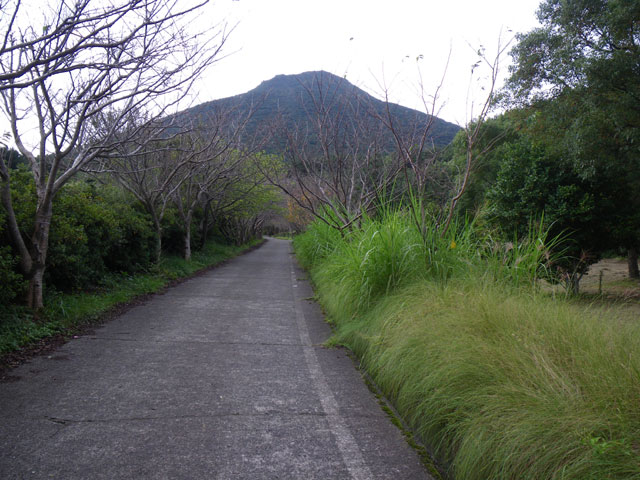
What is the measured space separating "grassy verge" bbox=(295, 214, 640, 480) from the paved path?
358mm

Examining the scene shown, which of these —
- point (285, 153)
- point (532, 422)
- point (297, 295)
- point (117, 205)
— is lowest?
point (297, 295)

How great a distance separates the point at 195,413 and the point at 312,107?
10.00m

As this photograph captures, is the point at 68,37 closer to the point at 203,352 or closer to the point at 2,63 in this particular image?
the point at 2,63

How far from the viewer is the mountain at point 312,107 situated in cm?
1111

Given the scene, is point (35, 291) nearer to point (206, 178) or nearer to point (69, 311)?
point (69, 311)

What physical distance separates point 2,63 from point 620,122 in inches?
443

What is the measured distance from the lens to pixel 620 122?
9914mm

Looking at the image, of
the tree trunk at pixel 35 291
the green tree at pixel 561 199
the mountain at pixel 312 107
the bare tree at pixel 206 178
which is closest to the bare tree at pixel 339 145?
the mountain at pixel 312 107

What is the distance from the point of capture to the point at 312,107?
40.5ft

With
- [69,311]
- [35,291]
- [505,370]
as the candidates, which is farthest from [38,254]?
[505,370]

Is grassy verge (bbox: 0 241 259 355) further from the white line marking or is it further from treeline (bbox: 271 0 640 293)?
treeline (bbox: 271 0 640 293)

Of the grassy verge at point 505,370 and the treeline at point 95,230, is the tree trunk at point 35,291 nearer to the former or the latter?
the treeline at point 95,230

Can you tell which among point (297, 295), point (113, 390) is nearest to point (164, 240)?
point (297, 295)

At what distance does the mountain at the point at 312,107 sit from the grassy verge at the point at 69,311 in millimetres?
3950
